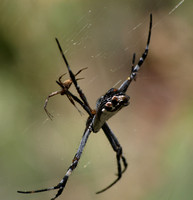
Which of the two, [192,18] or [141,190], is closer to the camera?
[141,190]

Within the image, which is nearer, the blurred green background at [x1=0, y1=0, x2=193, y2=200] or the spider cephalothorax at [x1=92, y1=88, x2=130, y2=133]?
the spider cephalothorax at [x1=92, y1=88, x2=130, y2=133]

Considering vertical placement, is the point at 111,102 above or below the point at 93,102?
below

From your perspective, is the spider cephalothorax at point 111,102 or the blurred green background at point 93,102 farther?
the blurred green background at point 93,102

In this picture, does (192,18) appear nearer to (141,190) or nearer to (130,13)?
(130,13)

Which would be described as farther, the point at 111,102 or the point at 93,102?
the point at 93,102

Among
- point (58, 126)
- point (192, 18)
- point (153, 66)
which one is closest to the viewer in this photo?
point (58, 126)

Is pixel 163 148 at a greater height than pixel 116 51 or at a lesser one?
lesser

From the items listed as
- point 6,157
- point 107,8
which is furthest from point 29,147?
point 107,8

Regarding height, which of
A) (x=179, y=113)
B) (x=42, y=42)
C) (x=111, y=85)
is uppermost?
(x=42, y=42)
